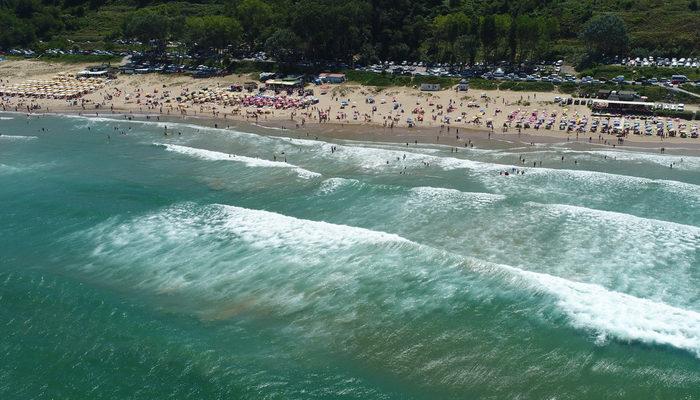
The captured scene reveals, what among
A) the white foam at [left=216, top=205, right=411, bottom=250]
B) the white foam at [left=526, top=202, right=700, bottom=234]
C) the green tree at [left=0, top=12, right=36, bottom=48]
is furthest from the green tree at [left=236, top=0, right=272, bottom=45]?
the white foam at [left=526, top=202, right=700, bottom=234]

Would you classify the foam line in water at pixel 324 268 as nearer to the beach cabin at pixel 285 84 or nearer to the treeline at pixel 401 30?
the beach cabin at pixel 285 84

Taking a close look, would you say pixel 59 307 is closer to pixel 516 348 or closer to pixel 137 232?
pixel 137 232

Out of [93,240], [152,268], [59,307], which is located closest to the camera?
[59,307]

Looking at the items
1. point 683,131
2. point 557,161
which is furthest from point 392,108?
point 683,131

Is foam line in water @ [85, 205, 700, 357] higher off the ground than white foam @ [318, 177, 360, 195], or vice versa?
white foam @ [318, 177, 360, 195]

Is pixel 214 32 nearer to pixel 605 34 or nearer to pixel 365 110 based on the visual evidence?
pixel 365 110

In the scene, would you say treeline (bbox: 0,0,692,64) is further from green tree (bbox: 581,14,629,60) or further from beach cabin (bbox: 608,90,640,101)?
beach cabin (bbox: 608,90,640,101)
